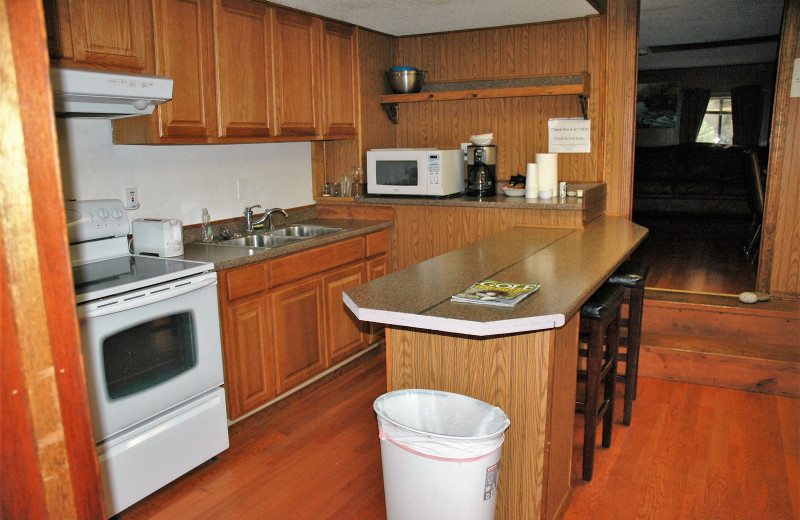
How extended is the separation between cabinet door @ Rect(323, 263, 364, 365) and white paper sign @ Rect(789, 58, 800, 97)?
2.77 meters

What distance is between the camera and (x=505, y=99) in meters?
4.27

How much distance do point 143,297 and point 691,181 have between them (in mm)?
7447

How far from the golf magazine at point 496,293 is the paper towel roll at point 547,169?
5.93ft

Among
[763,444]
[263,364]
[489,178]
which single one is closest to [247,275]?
[263,364]

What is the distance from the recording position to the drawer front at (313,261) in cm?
312

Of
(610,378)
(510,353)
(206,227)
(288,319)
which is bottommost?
(610,378)

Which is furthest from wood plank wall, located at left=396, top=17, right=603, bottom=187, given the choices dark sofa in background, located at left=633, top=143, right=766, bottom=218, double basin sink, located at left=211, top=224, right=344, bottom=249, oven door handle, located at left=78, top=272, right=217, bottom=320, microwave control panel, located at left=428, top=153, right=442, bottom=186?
dark sofa in background, located at left=633, top=143, right=766, bottom=218

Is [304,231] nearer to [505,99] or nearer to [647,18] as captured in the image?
[505,99]

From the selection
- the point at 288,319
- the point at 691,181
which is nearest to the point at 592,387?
the point at 288,319

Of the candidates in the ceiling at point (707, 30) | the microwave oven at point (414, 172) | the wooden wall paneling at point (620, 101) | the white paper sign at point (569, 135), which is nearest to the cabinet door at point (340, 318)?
the microwave oven at point (414, 172)

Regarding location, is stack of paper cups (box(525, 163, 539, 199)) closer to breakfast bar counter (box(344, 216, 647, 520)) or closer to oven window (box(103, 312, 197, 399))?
breakfast bar counter (box(344, 216, 647, 520))

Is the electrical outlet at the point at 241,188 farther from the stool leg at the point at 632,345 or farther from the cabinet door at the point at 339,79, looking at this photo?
the stool leg at the point at 632,345

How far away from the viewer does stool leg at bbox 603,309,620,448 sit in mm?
2746

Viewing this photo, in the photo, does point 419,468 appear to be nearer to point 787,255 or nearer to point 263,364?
point 263,364
